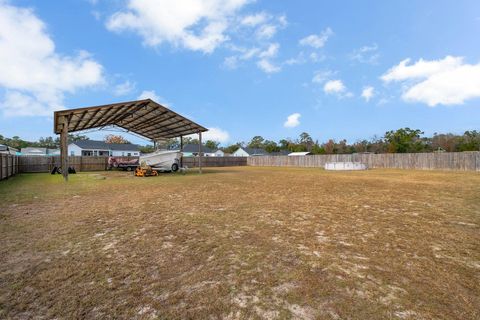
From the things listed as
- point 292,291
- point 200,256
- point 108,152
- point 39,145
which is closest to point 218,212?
point 200,256

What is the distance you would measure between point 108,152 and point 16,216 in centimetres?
4171

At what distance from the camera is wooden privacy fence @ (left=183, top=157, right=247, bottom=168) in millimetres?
30984

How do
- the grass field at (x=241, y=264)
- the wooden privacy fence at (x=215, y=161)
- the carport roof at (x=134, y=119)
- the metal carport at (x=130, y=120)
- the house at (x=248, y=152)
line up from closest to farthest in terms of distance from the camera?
the grass field at (x=241, y=264)
the metal carport at (x=130, y=120)
the carport roof at (x=134, y=119)
the wooden privacy fence at (x=215, y=161)
the house at (x=248, y=152)

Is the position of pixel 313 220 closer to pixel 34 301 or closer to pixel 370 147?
pixel 34 301

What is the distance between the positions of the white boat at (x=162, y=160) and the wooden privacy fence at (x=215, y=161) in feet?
39.1

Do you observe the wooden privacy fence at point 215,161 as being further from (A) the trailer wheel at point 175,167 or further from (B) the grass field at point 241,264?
(B) the grass field at point 241,264

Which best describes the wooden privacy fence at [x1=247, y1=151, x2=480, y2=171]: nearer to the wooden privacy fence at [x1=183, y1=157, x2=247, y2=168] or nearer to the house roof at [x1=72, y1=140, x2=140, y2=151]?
the wooden privacy fence at [x1=183, y1=157, x2=247, y2=168]

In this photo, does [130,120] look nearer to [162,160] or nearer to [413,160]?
[162,160]

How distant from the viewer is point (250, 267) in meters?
2.86

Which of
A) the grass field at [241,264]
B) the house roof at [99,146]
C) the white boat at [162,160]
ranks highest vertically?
the house roof at [99,146]

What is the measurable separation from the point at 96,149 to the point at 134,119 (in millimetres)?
27279

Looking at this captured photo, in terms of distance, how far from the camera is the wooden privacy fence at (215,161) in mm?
30984

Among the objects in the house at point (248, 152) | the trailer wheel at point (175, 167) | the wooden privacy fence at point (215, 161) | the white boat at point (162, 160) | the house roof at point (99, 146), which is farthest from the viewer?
the house at point (248, 152)

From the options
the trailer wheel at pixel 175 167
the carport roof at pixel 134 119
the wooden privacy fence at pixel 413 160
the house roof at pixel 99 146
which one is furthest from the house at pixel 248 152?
the trailer wheel at pixel 175 167
